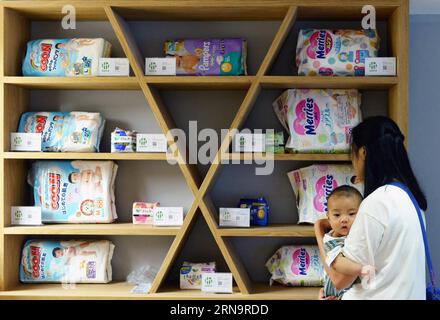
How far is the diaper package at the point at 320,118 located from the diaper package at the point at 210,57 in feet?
1.02

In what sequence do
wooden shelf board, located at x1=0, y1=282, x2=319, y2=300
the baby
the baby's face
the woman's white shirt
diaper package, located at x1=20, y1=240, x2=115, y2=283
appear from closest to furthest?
the woman's white shirt, the baby, the baby's face, wooden shelf board, located at x1=0, y1=282, x2=319, y2=300, diaper package, located at x1=20, y1=240, x2=115, y2=283

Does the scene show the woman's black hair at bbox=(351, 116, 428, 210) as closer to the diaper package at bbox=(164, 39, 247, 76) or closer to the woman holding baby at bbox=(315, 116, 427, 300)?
the woman holding baby at bbox=(315, 116, 427, 300)

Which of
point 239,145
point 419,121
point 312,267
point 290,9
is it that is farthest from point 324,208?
point 290,9

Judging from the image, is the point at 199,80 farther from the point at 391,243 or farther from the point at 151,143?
the point at 391,243

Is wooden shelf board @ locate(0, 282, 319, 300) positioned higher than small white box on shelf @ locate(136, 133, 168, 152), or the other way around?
small white box on shelf @ locate(136, 133, 168, 152)

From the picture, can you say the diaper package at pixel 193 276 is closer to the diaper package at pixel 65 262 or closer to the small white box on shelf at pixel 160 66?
the diaper package at pixel 65 262

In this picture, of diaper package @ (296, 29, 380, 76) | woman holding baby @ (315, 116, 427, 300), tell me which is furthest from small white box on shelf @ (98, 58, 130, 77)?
woman holding baby @ (315, 116, 427, 300)

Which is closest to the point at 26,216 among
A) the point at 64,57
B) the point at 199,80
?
the point at 64,57

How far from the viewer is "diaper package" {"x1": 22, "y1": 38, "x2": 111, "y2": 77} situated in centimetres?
312

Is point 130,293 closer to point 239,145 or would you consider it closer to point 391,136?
point 239,145

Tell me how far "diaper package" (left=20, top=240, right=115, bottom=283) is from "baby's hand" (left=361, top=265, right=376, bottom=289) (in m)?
1.73

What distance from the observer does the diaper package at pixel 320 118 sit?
306 centimetres

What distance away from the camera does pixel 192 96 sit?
10.9 feet

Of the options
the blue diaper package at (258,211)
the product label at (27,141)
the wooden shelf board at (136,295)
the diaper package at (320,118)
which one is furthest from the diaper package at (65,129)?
the diaper package at (320,118)
